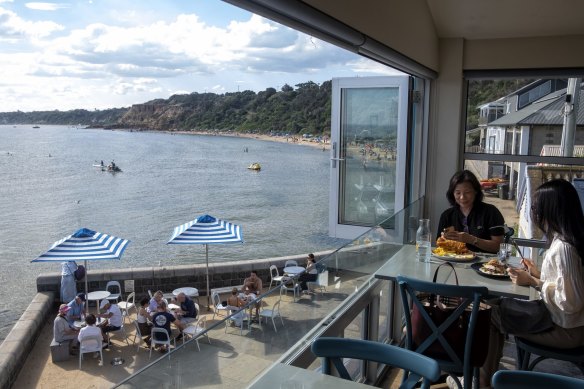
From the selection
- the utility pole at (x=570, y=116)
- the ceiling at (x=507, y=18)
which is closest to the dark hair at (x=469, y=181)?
the ceiling at (x=507, y=18)

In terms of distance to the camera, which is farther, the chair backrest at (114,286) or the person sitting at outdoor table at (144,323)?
the chair backrest at (114,286)

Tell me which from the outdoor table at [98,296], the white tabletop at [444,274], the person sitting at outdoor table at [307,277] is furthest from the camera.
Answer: the outdoor table at [98,296]

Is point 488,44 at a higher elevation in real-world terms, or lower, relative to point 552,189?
higher

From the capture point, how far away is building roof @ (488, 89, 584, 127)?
4.52m

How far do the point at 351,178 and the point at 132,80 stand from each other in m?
57.7

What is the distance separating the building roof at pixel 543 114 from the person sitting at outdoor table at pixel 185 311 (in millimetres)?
5490

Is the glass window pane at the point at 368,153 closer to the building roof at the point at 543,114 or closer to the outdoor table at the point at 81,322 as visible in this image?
the building roof at the point at 543,114

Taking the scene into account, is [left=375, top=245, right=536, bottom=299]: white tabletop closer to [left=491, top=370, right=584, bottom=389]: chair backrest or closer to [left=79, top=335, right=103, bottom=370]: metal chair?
[left=491, top=370, right=584, bottom=389]: chair backrest

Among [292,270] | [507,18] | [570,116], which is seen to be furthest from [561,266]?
[292,270]

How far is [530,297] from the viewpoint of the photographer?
6.82 feet

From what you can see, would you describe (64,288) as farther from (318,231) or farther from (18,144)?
(18,144)

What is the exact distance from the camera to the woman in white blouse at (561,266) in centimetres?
188

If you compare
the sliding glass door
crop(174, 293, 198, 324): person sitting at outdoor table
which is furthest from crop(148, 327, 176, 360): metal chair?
the sliding glass door

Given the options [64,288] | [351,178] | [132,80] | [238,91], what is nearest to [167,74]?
[132,80]
